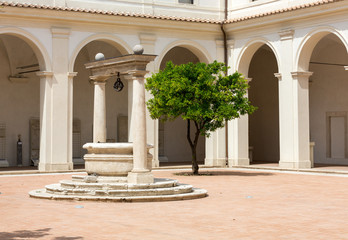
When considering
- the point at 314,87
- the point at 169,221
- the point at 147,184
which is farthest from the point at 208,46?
the point at 169,221

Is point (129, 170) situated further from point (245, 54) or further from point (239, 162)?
point (245, 54)

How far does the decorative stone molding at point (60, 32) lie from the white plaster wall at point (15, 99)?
10.8ft

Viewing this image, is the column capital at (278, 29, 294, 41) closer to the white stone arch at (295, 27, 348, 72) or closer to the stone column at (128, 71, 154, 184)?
the white stone arch at (295, 27, 348, 72)

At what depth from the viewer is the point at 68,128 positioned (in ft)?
70.0

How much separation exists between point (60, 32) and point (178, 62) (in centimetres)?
786

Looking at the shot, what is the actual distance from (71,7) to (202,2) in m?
5.64

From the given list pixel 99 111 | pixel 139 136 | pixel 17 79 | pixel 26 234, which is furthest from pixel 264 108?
pixel 26 234

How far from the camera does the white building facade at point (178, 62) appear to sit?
2097 centimetres

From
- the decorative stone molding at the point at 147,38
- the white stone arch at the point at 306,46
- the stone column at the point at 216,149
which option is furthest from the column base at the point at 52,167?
the white stone arch at the point at 306,46

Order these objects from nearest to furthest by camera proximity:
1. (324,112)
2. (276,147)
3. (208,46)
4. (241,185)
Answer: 1. (241,185)
2. (208,46)
3. (324,112)
4. (276,147)

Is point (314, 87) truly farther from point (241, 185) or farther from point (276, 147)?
point (241, 185)

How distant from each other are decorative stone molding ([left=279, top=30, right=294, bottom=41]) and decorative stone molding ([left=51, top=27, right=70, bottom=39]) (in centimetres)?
761

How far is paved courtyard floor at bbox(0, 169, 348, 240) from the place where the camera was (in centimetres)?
830

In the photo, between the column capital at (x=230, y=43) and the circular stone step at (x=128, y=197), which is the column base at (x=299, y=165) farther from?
the circular stone step at (x=128, y=197)
